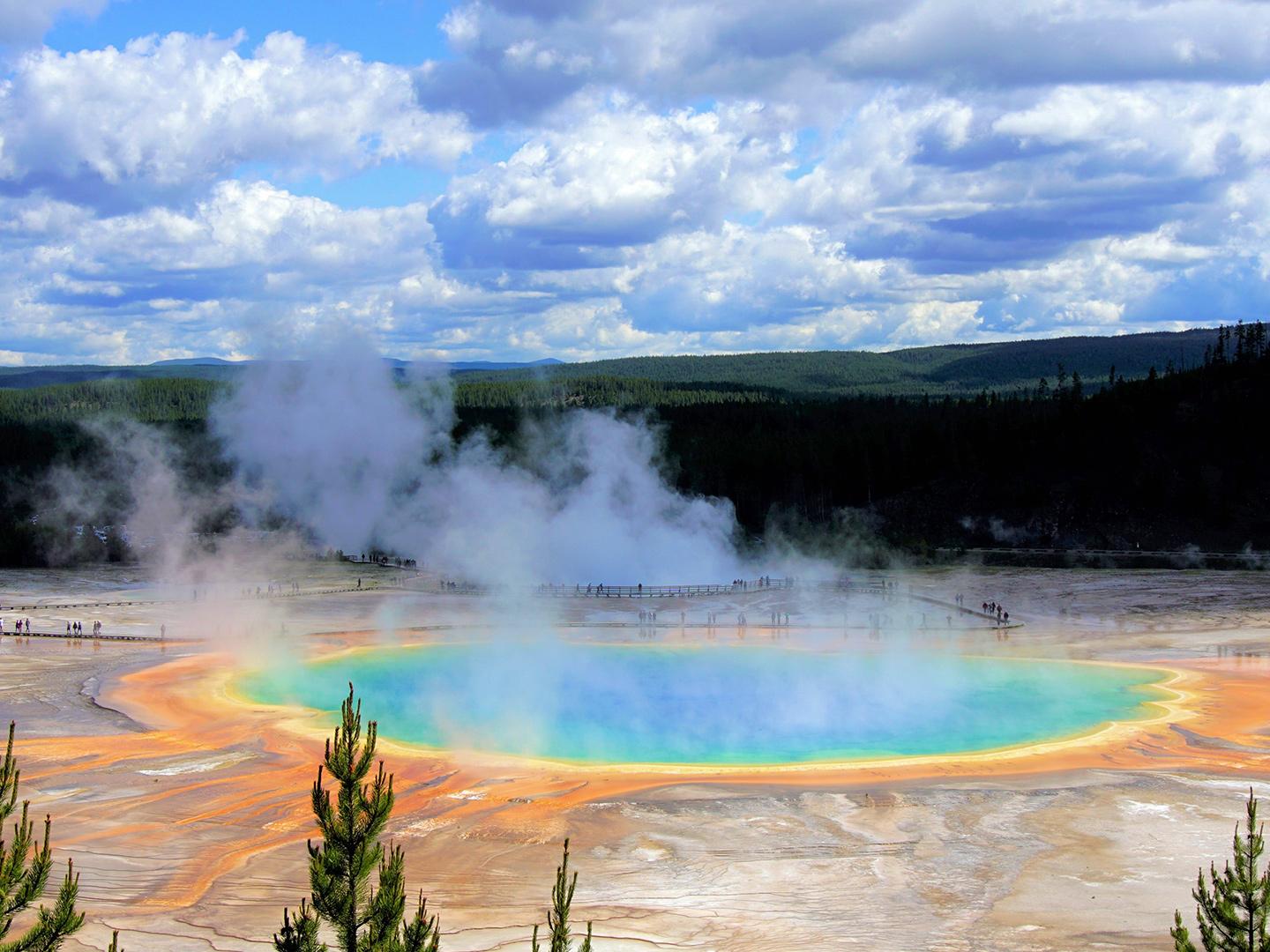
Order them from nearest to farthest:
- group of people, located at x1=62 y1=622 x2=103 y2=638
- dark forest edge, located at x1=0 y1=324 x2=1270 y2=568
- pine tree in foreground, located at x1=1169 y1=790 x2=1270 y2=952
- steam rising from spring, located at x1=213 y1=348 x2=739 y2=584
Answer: pine tree in foreground, located at x1=1169 y1=790 x2=1270 y2=952
group of people, located at x1=62 y1=622 x2=103 y2=638
steam rising from spring, located at x1=213 y1=348 x2=739 y2=584
dark forest edge, located at x1=0 y1=324 x2=1270 y2=568

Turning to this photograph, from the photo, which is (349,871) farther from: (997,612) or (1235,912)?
(997,612)

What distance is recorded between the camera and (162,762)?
68.8ft

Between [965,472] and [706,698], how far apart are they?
38443 millimetres

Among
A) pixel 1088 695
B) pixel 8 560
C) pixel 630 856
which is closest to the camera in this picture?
pixel 630 856

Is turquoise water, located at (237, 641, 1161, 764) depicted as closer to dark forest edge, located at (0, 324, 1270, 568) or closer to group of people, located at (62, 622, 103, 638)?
group of people, located at (62, 622, 103, 638)

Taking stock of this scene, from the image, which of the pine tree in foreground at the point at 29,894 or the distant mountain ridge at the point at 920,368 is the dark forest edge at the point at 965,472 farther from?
the distant mountain ridge at the point at 920,368

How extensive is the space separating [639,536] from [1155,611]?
794 inches

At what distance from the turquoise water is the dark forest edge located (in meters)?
23.1

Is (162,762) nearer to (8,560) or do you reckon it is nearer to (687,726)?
(687,726)

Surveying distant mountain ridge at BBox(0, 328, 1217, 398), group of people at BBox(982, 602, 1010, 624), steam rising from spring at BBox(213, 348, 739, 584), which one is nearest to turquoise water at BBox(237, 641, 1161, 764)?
group of people at BBox(982, 602, 1010, 624)

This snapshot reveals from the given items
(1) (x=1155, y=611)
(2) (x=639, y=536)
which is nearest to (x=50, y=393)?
(2) (x=639, y=536)

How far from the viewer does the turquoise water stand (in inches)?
927

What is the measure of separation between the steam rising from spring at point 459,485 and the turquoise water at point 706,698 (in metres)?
13.4

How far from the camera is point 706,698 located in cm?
2855
